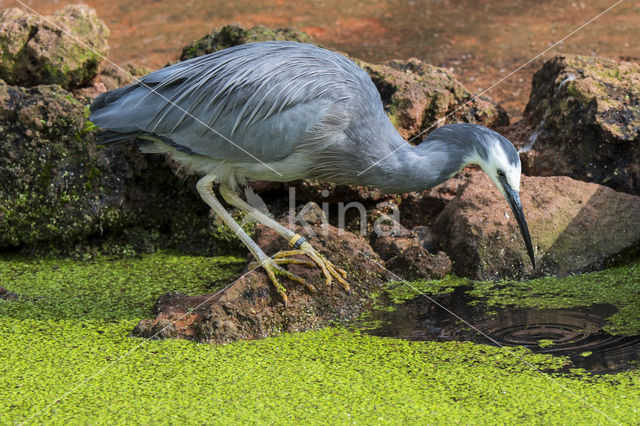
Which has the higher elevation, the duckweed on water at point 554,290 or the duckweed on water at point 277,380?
the duckweed on water at point 554,290

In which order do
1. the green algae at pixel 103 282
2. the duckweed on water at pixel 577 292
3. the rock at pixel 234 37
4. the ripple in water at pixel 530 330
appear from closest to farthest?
the ripple in water at pixel 530 330 → the duckweed on water at pixel 577 292 → the green algae at pixel 103 282 → the rock at pixel 234 37

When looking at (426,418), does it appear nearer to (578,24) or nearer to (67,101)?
(67,101)

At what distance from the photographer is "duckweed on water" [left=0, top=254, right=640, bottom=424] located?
3168 millimetres

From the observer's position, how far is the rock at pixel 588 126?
5211 mm

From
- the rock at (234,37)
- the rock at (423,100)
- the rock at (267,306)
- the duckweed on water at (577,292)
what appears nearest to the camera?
the rock at (267,306)

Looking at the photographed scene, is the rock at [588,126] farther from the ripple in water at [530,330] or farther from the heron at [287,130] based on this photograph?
the ripple in water at [530,330]

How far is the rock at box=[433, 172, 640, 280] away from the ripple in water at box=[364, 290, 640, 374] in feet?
1.61

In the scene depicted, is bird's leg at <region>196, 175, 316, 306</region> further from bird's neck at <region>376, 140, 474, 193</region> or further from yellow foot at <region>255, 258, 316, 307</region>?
bird's neck at <region>376, 140, 474, 193</region>

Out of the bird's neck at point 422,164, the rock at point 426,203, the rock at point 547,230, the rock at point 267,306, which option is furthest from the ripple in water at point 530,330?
the rock at point 426,203

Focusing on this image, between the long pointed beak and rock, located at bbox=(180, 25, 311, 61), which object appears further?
rock, located at bbox=(180, 25, 311, 61)

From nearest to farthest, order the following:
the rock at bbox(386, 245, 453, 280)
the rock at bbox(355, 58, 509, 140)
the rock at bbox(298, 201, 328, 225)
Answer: the rock at bbox(386, 245, 453, 280) < the rock at bbox(298, 201, 328, 225) < the rock at bbox(355, 58, 509, 140)

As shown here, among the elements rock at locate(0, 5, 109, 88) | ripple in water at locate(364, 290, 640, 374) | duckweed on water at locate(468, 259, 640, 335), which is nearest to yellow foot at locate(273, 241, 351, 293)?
ripple in water at locate(364, 290, 640, 374)

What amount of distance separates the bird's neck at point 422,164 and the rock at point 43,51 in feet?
8.81

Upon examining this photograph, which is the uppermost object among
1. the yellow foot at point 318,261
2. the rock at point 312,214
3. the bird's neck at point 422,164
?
the bird's neck at point 422,164
